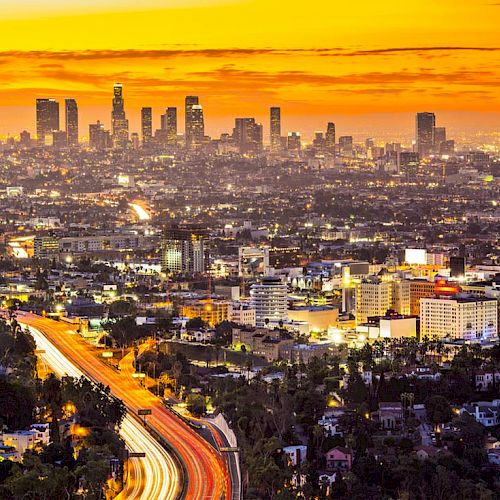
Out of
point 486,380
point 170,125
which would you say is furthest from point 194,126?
point 486,380

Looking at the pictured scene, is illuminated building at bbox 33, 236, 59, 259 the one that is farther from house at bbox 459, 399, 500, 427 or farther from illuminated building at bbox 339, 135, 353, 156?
illuminated building at bbox 339, 135, 353, 156

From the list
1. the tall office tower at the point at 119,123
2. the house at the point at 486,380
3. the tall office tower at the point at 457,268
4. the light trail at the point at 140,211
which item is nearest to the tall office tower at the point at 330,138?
the tall office tower at the point at 119,123

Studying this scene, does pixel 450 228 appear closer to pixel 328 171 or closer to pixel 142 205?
pixel 142 205

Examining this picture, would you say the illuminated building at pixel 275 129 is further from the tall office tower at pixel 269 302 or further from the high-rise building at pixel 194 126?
the tall office tower at pixel 269 302

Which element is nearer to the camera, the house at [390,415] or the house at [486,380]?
the house at [390,415]

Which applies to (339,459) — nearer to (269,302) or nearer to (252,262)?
(269,302)

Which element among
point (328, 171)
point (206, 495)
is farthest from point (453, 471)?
point (328, 171)
